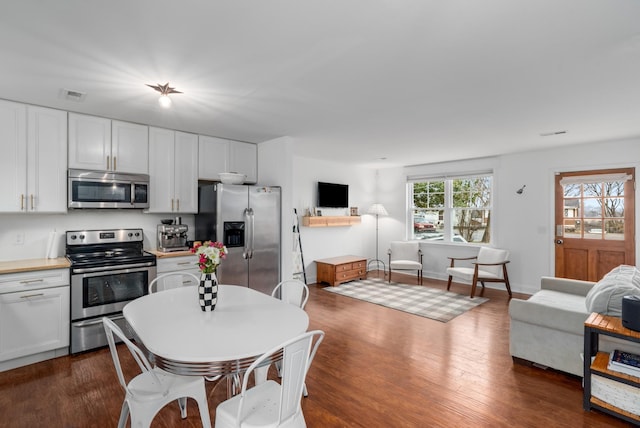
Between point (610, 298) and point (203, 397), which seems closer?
point (203, 397)

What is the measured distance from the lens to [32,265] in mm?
2898

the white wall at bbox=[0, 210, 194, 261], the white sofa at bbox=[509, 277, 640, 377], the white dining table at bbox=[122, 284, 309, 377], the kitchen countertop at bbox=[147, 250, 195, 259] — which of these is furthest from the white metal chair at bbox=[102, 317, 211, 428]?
the white sofa at bbox=[509, 277, 640, 377]

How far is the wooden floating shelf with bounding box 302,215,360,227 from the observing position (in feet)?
19.1

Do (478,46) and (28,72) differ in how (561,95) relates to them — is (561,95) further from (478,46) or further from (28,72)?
(28,72)

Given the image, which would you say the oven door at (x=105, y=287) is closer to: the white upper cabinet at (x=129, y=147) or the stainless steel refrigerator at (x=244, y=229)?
the stainless steel refrigerator at (x=244, y=229)

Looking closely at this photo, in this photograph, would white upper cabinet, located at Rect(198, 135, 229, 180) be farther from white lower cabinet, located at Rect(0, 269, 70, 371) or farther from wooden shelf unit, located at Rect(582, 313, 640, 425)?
wooden shelf unit, located at Rect(582, 313, 640, 425)

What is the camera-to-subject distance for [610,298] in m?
2.42

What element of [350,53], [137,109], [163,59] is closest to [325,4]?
[350,53]

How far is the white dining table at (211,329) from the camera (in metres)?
1.45

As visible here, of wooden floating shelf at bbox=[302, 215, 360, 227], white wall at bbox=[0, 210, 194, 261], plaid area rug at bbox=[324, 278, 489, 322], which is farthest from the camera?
wooden floating shelf at bbox=[302, 215, 360, 227]

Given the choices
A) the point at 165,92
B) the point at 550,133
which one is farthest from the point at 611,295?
the point at 165,92

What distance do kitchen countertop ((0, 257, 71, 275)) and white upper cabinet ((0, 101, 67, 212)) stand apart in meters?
0.51

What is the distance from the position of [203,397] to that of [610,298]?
298 centimetres

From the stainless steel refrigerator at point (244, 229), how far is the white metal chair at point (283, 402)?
2452 mm
